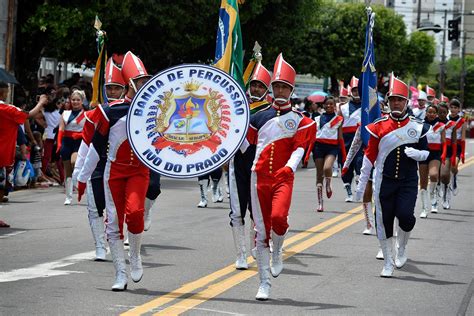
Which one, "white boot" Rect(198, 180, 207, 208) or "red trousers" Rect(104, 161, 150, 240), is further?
"white boot" Rect(198, 180, 207, 208)

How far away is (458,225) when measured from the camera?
60.2 ft

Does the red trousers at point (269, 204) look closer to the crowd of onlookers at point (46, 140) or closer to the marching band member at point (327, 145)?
the marching band member at point (327, 145)

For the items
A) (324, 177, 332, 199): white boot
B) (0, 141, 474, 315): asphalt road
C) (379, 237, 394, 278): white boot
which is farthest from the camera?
(324, 177, 332, 199): white boot

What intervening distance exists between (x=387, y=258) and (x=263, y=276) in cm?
227

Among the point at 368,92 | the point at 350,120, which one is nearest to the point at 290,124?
the point at 368,92

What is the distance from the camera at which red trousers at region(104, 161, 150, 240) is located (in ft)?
34.2

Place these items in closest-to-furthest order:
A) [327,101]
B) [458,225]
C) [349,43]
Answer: [458,225] < [327,101] < [349,43]

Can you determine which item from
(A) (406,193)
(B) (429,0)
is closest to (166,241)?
(A) (406,193)

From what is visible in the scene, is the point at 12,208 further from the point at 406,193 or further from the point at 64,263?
the point at 406,193

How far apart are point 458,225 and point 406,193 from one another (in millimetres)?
6448

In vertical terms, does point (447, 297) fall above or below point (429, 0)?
below

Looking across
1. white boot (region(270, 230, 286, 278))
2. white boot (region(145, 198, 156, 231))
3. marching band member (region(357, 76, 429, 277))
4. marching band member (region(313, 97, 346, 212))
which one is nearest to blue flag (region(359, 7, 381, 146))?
marching band member (region(357, 76, 429, 277))

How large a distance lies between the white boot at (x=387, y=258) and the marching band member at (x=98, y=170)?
282cm

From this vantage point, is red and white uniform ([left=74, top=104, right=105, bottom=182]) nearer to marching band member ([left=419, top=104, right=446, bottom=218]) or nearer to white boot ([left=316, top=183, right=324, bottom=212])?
white boot ([left=316, top=183, right=324, bottom=212])
